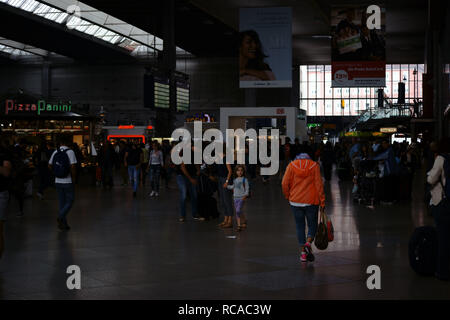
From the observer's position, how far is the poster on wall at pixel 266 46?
27.7 meters

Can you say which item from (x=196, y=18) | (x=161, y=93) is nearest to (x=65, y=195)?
(x=161, y=93)

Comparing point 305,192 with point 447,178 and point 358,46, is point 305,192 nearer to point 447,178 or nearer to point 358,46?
point 447,178

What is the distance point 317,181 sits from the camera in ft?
28.6

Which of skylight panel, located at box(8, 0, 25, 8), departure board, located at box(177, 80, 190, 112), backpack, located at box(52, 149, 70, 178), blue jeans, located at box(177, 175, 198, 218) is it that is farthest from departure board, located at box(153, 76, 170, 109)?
backpack, located at box(52, 149, 70, 178)

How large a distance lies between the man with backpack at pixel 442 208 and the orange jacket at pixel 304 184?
4.93ft

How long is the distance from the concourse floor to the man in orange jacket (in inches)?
14.5

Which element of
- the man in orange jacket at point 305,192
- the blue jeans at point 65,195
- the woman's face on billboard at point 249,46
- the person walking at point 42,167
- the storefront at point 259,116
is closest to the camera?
the man in orange jacket at point 305,192

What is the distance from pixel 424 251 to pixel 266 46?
68.4 feet

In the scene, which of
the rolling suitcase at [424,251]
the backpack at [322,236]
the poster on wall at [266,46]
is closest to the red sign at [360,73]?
the poster on wall at [266,46]

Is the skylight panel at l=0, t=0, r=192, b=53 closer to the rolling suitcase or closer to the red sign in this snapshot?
the red sign

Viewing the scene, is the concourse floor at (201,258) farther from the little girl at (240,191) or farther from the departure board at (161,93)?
the departure board at (161,93)

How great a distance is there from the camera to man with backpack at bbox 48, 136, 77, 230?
12.1 m
